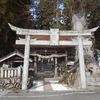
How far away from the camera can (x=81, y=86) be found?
6035 millimetres

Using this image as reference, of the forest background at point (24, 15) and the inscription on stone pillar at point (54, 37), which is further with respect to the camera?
the forest background at point (24, 15)

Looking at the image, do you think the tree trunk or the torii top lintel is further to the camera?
the tree trunk

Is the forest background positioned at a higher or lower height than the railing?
higher

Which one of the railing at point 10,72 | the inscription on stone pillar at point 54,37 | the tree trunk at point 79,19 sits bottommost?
the railing at point 10,72

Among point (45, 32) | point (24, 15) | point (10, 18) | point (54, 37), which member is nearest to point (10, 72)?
point (45, 32)

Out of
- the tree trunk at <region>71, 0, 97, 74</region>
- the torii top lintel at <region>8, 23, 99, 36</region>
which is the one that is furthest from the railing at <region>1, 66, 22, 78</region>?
the tree trunk at <region>71, 0, 97, 74</region>

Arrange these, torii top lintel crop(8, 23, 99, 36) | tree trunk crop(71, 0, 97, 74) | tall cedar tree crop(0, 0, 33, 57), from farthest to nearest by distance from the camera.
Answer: tall cedar tree crop(0, 0, 33, 57) < tree trunk crop(71, 0, 97, 74) < torii top lintel crop(8, 23, 99, 36)

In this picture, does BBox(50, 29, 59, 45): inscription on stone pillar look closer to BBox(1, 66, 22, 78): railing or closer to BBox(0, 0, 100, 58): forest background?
BBox(1, 66, 22, 78): railing

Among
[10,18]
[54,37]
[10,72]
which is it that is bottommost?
[10,72]

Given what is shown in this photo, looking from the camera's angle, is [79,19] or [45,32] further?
[79,19]

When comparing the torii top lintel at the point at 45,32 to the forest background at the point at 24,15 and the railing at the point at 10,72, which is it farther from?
the forest background at the point at 24,15

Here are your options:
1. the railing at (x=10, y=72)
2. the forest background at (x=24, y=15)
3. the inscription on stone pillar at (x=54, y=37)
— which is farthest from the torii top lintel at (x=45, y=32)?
the forest background at (x=24, y=15)

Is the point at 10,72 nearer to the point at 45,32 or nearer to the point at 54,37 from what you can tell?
the point at 45,32

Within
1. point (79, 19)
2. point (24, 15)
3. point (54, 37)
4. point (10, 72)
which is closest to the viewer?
point (54, 37)
